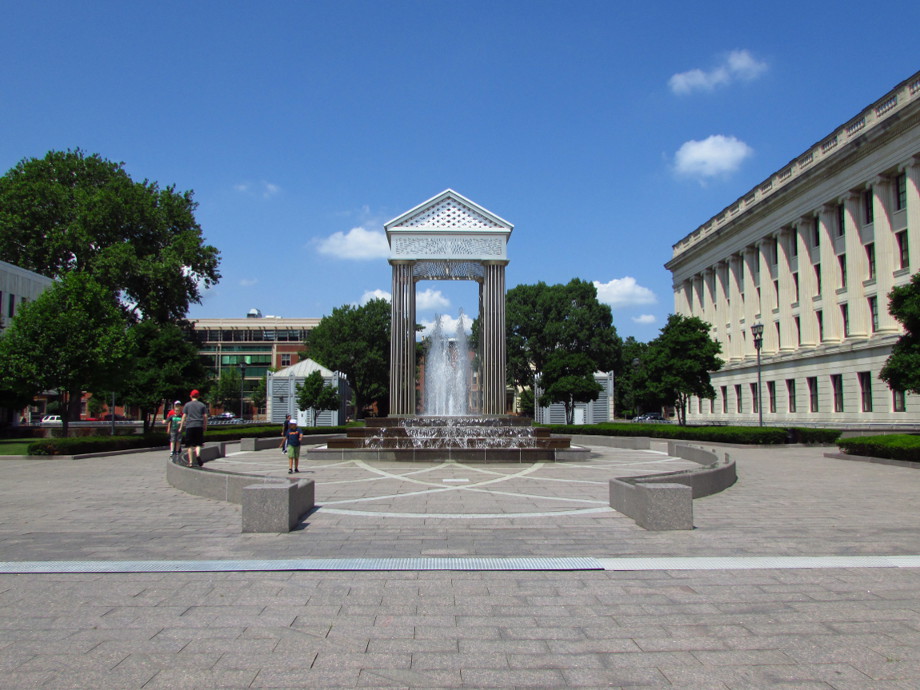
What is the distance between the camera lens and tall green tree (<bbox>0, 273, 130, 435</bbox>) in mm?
28875

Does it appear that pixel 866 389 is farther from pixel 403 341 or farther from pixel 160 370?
→ pixel 160 370

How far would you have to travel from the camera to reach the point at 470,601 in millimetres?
6160

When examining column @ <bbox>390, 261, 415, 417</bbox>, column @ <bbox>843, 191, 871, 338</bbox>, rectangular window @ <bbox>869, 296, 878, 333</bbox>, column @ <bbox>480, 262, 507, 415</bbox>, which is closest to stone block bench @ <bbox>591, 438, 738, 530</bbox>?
column @ <bbox>480, 262, 507, 415</bbox>

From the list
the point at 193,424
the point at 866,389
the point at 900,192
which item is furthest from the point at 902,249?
the point at 193,424

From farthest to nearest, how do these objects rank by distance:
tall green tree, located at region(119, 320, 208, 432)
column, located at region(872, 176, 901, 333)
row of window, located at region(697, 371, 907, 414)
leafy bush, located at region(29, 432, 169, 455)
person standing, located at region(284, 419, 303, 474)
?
row of window, located at region(697, 371, 907, 414) → tall green tree, located at region(119, 320, 208, 432) → column, located at region(872, 176, 901, 333) → leafy bush, located at region(29, 432, 169, 455) → person standing, located at region(284, 419, 303, 474)

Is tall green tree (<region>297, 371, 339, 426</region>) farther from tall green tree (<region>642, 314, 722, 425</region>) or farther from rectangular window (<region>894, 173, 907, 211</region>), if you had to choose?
rectangular window (<region>894, 173, 907, 211</region>)

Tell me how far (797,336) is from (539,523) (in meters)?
45.3

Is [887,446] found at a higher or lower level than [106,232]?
lower

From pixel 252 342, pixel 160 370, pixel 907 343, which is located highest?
pixel 252 342

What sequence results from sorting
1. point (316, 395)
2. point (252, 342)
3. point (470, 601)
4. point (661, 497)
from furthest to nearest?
point (252, 342)
point (316, 395)
point (661, 497)
point (470, 601)

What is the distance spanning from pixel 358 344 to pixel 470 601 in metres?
67.4

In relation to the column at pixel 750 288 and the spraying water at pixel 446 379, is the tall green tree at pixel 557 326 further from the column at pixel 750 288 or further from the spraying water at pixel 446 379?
the spraying water at pixel 446 379

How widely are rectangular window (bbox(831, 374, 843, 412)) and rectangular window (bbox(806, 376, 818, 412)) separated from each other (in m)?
2.19

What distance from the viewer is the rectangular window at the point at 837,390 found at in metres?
42.4
